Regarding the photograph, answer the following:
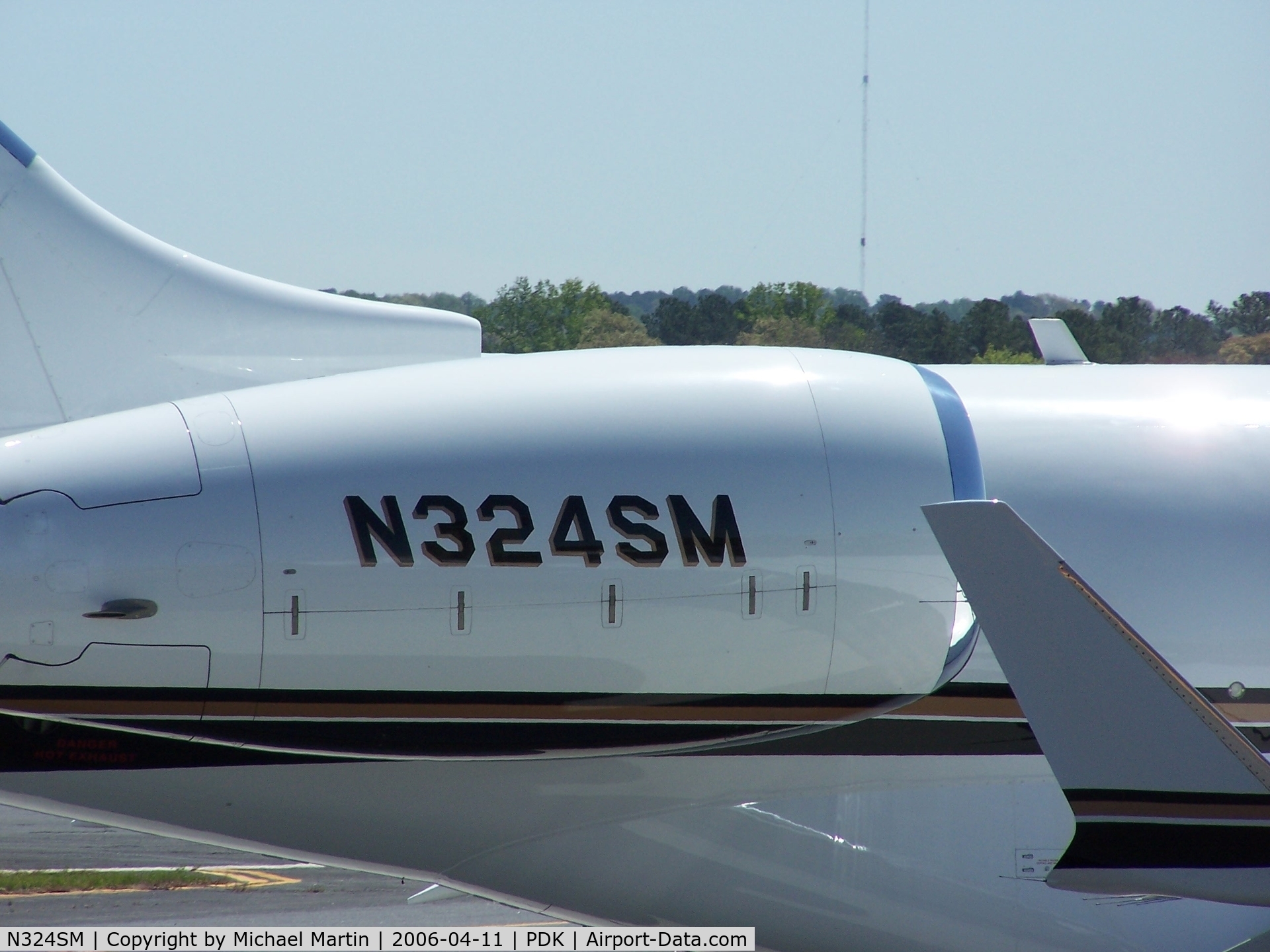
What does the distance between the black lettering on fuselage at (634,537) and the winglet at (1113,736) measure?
1.26m

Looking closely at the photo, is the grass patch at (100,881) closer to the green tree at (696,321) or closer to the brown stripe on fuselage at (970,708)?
the brown stripe on fuselage at (970,708)

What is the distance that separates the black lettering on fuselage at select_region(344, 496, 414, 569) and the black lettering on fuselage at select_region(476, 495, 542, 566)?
352 mm

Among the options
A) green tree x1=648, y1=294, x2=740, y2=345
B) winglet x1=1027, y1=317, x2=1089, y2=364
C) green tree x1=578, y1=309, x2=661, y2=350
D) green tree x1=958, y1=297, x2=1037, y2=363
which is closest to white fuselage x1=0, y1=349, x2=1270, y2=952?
winglet x1=1027, y1=317, x2=1089, y2=364

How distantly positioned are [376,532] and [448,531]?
32 centimetres

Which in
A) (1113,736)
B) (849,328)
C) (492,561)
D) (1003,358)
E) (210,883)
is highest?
(849,328)

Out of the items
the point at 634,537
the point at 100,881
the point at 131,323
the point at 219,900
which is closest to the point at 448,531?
the point at 634,537

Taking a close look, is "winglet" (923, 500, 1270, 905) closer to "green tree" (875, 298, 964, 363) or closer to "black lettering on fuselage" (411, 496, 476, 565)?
"black lettering on fuselage" (411, 496, 476, 565)

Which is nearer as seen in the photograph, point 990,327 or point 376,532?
point 376,532

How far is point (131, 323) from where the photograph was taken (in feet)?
20.5

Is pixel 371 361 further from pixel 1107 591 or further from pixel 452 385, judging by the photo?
pixel 1107 591

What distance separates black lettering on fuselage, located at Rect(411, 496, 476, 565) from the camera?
16.8 ft

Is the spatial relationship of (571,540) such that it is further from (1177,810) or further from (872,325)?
(872,325)

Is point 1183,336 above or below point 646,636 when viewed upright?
above

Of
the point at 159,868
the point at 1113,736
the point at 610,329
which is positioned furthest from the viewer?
the point at 610,329
